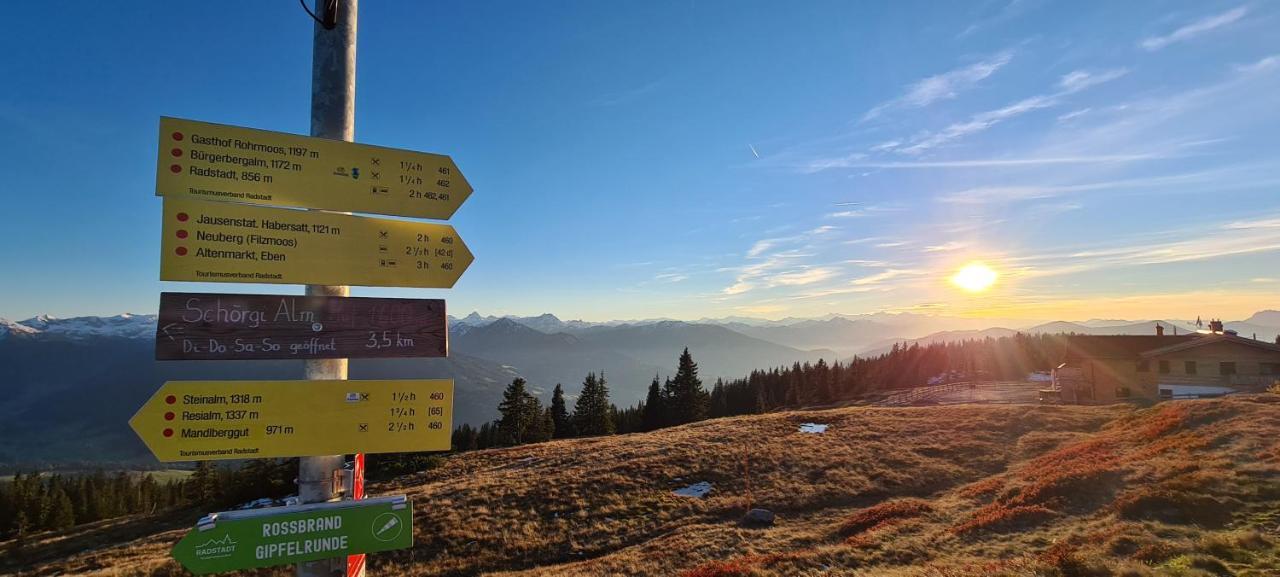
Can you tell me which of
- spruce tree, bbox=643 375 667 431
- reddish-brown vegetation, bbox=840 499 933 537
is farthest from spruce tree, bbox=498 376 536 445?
reddish-brown vegetation, bbox=840 499 933 537

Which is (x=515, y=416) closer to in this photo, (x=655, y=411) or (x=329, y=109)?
(x=655, y=411)

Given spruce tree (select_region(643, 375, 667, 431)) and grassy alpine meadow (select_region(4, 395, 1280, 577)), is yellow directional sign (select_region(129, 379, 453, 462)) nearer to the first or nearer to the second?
grassy alpine meadow (select_region(4, 395, 1280, 577))

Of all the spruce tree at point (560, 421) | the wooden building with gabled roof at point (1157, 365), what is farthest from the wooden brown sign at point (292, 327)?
the spruce tree at point (560, 421)

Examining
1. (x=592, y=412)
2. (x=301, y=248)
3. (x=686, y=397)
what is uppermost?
(x=301, y=248)

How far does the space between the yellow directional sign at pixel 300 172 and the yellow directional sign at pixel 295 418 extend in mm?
1427

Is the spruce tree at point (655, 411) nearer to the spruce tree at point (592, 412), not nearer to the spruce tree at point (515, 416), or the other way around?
the spruce tree at point (592, 412)

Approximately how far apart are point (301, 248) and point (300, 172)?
2.02 feet

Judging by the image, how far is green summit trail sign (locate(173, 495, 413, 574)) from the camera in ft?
12.0

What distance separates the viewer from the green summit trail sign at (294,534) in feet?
12.0

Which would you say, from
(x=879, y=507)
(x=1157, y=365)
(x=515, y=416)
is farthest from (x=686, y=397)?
(x=879, y=507)

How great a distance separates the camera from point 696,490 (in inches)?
1011

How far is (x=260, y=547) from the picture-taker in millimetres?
3773

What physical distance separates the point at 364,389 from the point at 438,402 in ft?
1.82

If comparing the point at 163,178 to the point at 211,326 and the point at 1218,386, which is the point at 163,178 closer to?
the point at 211,326
